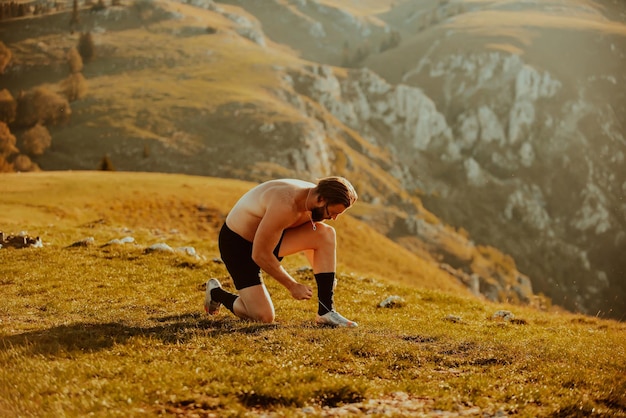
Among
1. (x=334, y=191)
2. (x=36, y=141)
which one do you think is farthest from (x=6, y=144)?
(x=334, y=191)

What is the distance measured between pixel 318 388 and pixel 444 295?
1409cm

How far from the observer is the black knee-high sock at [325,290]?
42.6ft

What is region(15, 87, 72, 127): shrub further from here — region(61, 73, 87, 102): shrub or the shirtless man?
the shirtless man

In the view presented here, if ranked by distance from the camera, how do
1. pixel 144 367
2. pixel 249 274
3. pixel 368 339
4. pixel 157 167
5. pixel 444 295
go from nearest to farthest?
pixel 144 367
pixel 368 339
pixel 249 274
pixel 444 295
pixel 157 167

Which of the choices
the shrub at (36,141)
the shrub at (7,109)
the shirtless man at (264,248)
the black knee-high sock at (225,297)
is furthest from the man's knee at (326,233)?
the shrub at (7,109)

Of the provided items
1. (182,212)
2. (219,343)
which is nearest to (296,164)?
(182,212)

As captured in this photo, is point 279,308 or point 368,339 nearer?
point 368,339

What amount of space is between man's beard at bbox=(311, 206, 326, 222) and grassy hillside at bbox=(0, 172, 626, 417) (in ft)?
7.45

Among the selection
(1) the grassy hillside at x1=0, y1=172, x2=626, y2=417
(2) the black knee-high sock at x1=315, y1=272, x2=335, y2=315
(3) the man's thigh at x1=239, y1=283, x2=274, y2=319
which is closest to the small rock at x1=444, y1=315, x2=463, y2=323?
(1) the grassy hillside at x1=0, y1=172, x2=626, y2=417

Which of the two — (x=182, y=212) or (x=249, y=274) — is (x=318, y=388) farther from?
(x=182, y=212)

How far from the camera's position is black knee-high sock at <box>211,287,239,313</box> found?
43.5 feet

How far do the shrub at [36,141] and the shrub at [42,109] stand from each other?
17.3 m

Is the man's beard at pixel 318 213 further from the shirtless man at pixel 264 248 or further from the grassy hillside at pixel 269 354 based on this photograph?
the grassy hillside at pixel 269 354

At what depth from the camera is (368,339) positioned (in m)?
11.5
